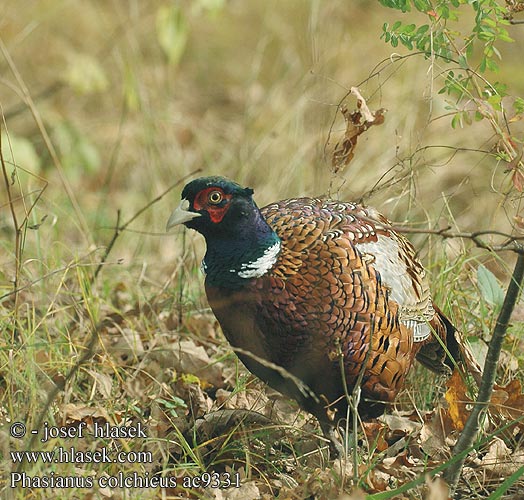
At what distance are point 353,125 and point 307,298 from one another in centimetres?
91

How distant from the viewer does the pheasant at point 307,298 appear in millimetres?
3121

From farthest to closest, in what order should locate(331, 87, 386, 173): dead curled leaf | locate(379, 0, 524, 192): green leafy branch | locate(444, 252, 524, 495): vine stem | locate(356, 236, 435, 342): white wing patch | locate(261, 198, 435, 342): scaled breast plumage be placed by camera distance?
1. locate(331, 87, 386, 173): dead curled leaf
2. locate(356, 236, 435, 342): white wing patch
3. locate(261, 198, 435, 342): scaled breast plumage
4. locate(379, 0, 524, 192): green leafy branch
5. locate(444, 252, 524, 495): vine stem

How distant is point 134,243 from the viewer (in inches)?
242

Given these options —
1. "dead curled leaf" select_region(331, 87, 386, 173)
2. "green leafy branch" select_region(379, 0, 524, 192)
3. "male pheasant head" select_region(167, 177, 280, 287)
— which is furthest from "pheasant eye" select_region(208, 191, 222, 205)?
"green leafy branch" select_region(379, 0, 524, 192)

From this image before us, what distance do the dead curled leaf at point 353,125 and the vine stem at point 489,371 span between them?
103cm

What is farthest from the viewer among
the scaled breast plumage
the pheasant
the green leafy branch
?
the scaled breast plumage

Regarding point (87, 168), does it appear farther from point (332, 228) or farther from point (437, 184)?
point (332, 228)

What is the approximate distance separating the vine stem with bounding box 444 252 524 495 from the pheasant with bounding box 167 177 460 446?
41 cm

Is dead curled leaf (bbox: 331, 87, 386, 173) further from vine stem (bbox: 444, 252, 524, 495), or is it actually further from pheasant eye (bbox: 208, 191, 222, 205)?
vine stem (bbox: 444, 252, 524, 495)

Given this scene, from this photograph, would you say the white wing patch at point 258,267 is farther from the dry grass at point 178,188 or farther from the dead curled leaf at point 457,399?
the dead curled leaf at point 457,399

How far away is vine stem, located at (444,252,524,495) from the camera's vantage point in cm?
267

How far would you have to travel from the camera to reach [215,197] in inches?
126

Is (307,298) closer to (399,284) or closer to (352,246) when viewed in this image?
(352,246)

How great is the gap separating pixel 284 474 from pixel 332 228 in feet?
3.15
